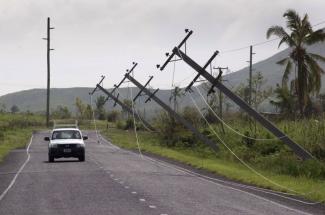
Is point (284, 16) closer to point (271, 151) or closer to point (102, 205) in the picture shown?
point (271, 151)

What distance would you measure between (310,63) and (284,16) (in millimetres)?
5030

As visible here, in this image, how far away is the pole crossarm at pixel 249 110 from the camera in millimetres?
27906

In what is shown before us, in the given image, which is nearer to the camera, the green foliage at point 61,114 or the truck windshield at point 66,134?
the truck windshield at point 66,134

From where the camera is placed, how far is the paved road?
14578mm

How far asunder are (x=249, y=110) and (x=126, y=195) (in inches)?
547

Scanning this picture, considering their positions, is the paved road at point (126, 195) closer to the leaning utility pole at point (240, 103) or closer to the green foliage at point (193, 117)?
the leaning utility pole at point (240, 103)

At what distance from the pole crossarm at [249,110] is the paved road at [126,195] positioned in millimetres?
4859

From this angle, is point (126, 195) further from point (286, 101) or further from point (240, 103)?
point (286, 101)

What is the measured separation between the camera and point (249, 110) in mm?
30219

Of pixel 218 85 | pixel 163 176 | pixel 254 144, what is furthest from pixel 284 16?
pixel 163 176

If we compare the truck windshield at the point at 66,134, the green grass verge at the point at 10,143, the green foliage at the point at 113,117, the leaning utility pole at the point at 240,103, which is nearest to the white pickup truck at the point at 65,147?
the truck windshield at the point at 66,134

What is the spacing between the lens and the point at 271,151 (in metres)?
36.2

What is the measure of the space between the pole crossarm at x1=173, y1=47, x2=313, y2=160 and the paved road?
4859mm

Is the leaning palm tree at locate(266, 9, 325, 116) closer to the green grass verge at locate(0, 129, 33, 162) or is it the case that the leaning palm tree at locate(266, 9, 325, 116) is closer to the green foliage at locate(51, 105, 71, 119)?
the green grass verge at locate(0, 129, 33, 162)
